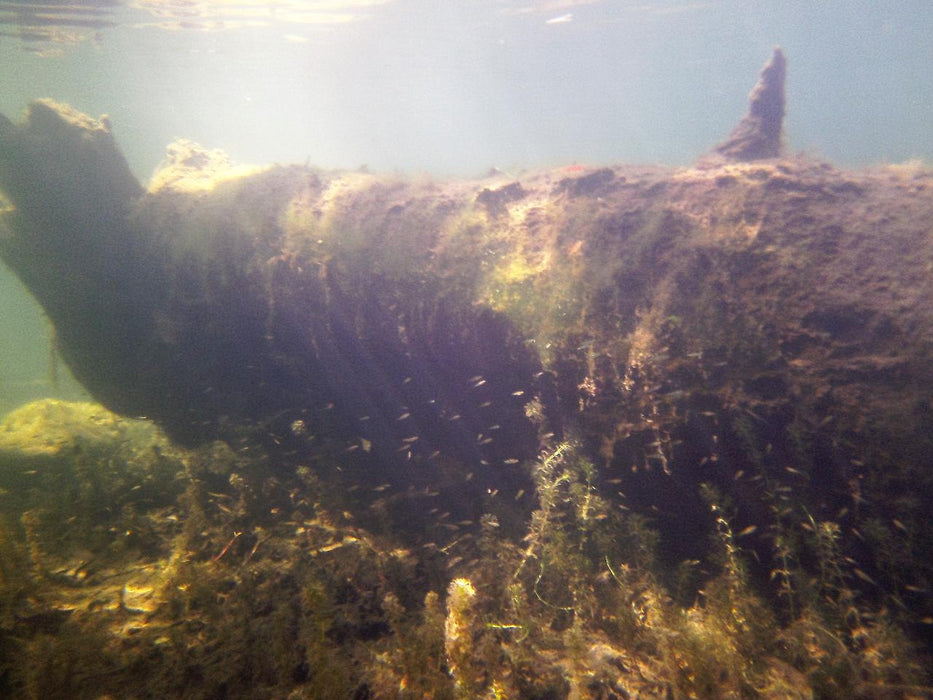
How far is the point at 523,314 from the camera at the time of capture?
529 centimetres

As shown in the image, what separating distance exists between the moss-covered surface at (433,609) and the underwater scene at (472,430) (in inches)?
1.3

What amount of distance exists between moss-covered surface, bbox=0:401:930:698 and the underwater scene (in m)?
0.03

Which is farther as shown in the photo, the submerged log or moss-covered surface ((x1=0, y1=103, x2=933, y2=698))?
the submerged log

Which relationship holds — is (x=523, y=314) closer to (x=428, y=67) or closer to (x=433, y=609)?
(x=433, y=609)

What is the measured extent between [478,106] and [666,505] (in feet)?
324

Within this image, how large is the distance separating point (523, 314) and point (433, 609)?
126 inches

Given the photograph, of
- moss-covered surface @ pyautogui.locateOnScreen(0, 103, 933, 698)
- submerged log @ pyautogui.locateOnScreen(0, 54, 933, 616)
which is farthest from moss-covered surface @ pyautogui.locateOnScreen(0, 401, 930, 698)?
submerged log @ pyautogui.locateOnScreen(0, 54, 933, 616)

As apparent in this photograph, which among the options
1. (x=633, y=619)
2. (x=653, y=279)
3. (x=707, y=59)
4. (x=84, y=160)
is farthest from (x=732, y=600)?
(x=707, y=59)

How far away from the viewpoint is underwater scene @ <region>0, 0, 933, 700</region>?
354 centimetres

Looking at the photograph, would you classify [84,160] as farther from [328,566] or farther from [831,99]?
[831,99]

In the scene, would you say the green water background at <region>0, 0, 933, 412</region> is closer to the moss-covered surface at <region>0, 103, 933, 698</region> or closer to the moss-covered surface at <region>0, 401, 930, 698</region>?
the moss-covered surface at <region>0, 103, 933, 698</region>

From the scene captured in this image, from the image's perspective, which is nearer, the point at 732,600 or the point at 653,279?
the point at 732,600

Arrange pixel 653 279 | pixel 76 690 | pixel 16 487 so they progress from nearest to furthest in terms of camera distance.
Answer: pixel 76 690 < pixel 653 279 < pixel 16 487

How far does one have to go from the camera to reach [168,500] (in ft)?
21.6
